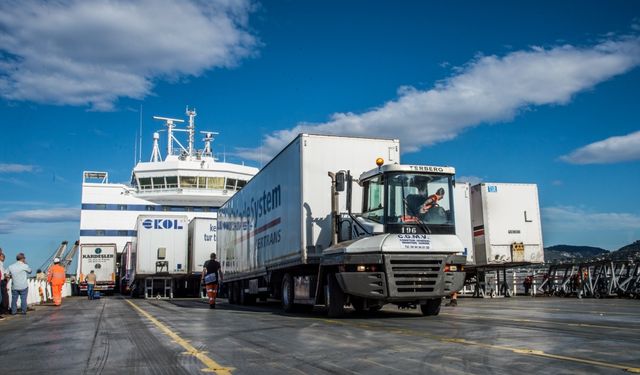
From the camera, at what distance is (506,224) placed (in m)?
23.3

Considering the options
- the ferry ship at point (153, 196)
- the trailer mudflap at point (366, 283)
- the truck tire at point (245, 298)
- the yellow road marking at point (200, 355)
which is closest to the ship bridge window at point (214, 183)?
the ferry ship at point (153, 196)

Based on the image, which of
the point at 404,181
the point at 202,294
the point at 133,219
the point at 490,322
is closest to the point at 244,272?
the point at 404,181

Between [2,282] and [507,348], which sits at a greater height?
[2,282]

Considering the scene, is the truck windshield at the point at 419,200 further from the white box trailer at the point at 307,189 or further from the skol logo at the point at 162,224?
the skol logo at the point at 162,224

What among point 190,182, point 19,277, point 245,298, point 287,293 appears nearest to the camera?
point 287,293

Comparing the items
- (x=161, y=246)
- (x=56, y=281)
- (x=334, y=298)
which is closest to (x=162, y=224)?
(x=161, y=246)

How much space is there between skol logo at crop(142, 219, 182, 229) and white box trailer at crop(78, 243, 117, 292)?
11.6 m

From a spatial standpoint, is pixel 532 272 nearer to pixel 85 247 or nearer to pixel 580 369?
pixel 580 369

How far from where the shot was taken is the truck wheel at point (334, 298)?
12086 mm

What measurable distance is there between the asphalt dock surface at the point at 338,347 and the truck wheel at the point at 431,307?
808 millimetres

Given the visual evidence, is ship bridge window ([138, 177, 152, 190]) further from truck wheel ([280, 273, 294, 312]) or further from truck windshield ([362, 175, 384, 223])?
truck windshield ([362, 175, 384, 223])

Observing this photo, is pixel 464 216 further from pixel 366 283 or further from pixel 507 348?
pixel 507 348

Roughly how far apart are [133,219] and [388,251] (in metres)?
37.1

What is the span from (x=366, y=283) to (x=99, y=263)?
33418 millimetres
